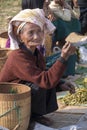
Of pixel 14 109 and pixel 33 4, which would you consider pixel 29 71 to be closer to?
pixel 14 109

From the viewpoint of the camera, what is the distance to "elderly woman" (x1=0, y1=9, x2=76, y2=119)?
168 inches

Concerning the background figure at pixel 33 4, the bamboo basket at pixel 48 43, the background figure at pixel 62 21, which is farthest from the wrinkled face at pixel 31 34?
the background figure at pixel 33 4

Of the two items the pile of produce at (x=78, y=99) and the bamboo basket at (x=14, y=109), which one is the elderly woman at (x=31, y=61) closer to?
the bamboo basket at (x=14, y=109)

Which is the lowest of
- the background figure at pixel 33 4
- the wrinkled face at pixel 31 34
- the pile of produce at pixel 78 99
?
the pile of produce at pixel 78 99

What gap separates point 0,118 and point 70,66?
10.9ft

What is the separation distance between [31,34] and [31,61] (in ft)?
0.84

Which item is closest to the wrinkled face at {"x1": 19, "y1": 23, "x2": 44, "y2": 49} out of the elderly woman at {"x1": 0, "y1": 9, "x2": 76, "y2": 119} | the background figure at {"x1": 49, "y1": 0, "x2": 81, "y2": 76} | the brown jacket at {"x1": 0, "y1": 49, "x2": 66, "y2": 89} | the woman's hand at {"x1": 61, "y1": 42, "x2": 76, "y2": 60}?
the elderly woman at {"x1": 0, "y1": 9, "x2": 76, "y2": 119}

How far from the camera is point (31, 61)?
441 cm

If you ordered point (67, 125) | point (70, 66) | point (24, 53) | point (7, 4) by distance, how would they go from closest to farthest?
point (24, 53), point (67, 125), point (70, 66), point (7, 4)

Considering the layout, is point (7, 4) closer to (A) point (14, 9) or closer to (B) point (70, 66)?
(A) point (14, 9)

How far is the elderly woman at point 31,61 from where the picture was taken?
427 cm

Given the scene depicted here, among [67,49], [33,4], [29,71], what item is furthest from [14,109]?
[33,4]

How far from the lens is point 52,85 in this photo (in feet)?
13.9

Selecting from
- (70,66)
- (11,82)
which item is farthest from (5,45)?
(11,82)
